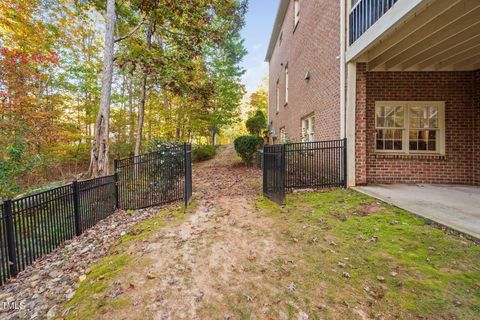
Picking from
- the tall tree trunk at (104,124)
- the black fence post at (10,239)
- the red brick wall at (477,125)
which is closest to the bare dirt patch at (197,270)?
the black fence post at (10,239)

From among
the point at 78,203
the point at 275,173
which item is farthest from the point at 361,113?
the point at 78,203

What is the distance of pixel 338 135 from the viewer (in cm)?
661

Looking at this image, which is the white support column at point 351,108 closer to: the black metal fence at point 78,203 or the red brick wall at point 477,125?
the red brick wall at point 477,125

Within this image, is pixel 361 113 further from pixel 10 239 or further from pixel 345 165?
pixel 10 239

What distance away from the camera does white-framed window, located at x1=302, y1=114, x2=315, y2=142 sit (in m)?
8.95

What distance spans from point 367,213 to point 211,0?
9.19m

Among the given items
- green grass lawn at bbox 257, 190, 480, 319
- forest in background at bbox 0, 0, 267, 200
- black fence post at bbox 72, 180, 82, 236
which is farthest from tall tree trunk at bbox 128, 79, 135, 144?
green grass lawn at bbox 257, 190, 480, 319

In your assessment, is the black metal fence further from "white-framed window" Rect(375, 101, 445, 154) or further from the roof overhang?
the roof overhang

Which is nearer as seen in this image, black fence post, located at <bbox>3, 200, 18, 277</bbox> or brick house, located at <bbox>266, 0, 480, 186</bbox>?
black fence post, located at <bbox>3, 200, 18, 277</bbox>

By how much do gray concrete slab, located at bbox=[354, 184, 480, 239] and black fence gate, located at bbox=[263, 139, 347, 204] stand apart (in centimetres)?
77

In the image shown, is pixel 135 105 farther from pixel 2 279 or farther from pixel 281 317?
pixel 281 317

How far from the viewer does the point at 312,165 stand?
6.66m

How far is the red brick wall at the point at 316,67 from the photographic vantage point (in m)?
6.91

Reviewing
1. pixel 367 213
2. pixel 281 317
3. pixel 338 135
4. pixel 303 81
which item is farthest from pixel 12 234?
pixel 303 81
